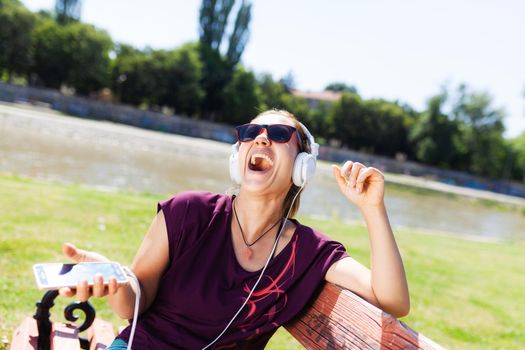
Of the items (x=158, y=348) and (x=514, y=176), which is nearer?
(x=158, y=348)

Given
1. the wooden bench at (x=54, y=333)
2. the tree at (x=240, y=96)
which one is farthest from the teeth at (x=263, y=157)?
the tree at (x=240, y=96)

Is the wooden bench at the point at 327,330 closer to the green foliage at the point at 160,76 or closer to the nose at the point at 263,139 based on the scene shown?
the nose at the point at 263,139

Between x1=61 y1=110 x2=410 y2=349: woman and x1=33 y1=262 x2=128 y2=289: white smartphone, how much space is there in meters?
0.15

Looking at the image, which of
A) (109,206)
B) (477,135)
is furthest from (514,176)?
(109,206)

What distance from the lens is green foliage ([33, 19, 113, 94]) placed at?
51.8 m

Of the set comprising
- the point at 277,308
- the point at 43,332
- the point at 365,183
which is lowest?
the point at 43,332

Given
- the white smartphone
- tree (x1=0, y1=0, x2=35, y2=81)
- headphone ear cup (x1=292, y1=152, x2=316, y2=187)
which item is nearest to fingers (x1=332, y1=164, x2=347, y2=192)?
headphone ear cup (x1=292, y1=152, x2=316, y2=187)

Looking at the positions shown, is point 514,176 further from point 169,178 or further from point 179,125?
point 169,178

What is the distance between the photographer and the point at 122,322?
14.2ft

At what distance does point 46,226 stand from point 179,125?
2063 inches

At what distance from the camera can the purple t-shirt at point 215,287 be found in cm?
223

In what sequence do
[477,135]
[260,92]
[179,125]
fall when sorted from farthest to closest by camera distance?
1. [477,135]
2. [260,92]
3. [179,125]

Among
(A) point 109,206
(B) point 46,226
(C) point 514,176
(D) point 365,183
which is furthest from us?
(C) point 514,176

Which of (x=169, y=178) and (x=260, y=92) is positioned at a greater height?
(x=260, y=92)
